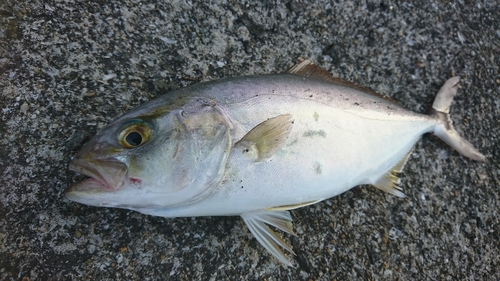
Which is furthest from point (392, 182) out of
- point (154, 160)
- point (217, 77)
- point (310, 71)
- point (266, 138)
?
point (154, 160)

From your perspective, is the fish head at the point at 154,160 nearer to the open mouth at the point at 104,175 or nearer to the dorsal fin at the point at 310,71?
the open mouth at the point at 104,175

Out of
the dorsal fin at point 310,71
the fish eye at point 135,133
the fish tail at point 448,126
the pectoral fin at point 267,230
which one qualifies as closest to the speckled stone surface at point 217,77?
the fish tail at point 448,126

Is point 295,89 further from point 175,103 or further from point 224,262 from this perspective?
point 224,262

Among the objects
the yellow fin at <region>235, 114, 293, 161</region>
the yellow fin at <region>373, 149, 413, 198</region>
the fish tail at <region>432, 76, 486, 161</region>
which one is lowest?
the yellow fin at <region>373, 149, 413, 198</region>

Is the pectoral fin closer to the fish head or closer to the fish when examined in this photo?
the fish

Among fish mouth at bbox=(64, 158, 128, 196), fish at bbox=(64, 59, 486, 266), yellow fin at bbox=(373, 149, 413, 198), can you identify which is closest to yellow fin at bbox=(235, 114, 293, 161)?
fish at bbox=(64, 59, 486, 266)

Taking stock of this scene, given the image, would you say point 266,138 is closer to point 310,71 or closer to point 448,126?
point 310,71
